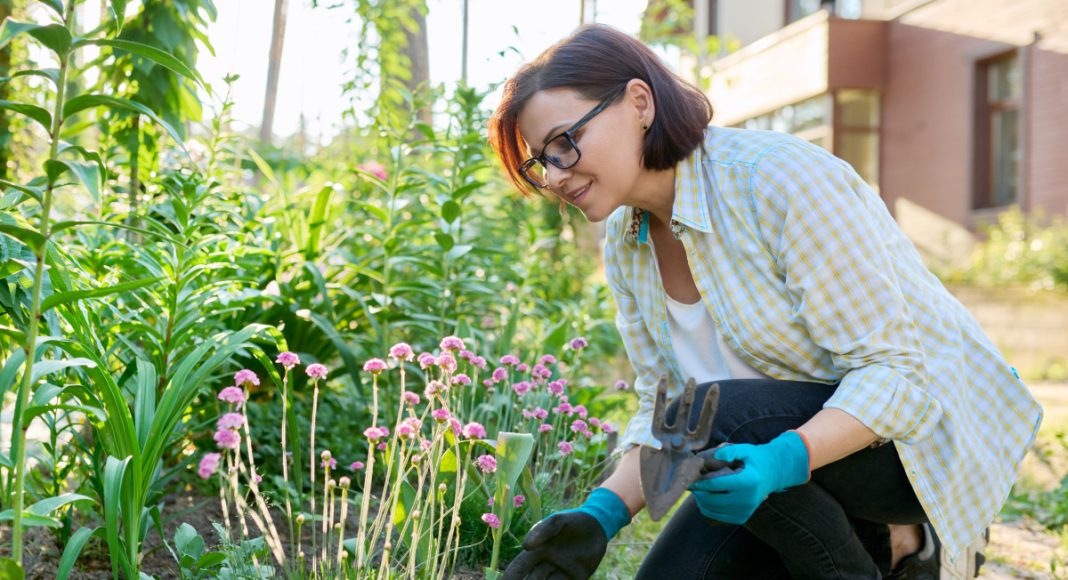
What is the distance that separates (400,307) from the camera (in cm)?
366

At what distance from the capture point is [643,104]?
7.13ft

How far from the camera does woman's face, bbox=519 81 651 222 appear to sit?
2105 mm

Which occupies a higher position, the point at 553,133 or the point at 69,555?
the point at 553,133

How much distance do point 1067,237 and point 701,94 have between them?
25.3 ft

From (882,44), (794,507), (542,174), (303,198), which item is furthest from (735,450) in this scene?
(882,44)

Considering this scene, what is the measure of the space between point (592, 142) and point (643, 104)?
0.16 metres

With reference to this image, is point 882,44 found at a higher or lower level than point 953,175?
higher

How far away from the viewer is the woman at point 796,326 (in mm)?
1983

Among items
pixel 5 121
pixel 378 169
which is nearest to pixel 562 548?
pixel 5 121

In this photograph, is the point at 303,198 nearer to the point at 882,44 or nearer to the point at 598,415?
the point at 598,415

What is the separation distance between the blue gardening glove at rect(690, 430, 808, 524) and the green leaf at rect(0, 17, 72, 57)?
1.21m

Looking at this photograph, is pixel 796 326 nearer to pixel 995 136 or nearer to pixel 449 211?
pixel 449 211

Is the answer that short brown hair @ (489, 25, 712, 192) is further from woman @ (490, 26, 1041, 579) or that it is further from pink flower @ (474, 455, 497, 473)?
pink flower @ (474, 455, 497, 473)

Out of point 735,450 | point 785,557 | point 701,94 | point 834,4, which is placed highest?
point 834,4
